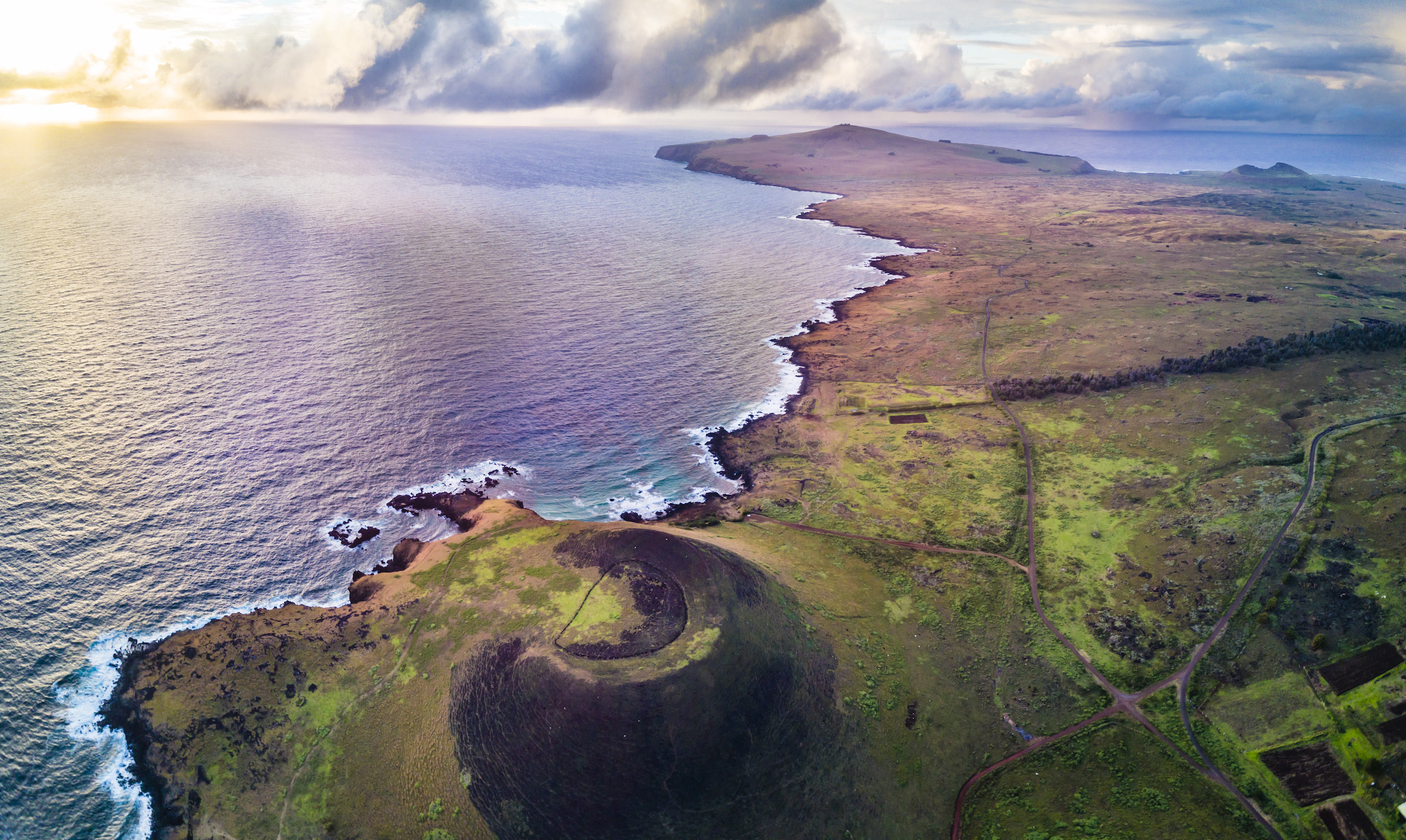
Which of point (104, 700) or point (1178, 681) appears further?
point (1178, 681)

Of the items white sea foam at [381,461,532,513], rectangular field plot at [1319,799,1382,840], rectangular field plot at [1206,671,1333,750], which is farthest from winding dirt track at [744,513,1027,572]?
white sea foam at [381,461,532,513]

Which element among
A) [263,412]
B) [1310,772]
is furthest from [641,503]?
[1310,772]

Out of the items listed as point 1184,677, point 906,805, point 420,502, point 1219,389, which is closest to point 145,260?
point 420,502

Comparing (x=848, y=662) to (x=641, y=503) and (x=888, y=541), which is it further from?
(x=641, y=503)

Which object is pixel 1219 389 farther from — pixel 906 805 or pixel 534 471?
pixel 534 471

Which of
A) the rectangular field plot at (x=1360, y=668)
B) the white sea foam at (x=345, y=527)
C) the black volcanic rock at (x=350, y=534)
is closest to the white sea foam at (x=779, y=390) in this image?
the white sea foam at (x=345, y=527)

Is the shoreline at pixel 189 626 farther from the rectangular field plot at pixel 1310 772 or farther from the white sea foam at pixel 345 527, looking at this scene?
the rectangular field plot at pixel 1310 772

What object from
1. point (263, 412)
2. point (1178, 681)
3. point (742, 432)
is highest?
point (263, 412)

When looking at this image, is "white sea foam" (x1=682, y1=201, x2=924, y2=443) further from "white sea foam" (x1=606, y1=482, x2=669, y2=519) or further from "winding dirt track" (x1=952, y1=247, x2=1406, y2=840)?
"winding dirt track" (x1=952, y1=247, x2=1406, y2=840)
